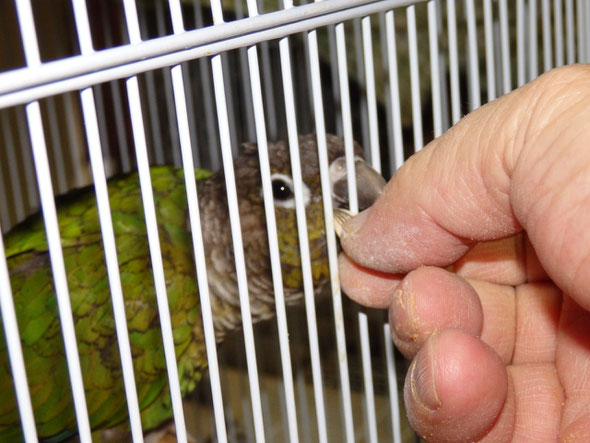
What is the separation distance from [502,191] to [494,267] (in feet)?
0.77

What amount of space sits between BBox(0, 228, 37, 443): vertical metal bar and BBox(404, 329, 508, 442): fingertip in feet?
1.08

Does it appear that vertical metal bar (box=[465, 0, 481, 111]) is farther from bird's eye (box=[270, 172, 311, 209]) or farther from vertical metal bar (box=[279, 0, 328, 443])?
bird's eye (box=[270, 172, 311, 209])

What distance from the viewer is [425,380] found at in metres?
0.58

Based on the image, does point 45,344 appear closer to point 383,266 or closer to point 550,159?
point 383,266

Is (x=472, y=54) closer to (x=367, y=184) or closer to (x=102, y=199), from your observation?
(x=367, y=184)

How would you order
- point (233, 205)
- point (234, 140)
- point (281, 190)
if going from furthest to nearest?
point (234, 140) → point (281, 190) → point (233, 205)

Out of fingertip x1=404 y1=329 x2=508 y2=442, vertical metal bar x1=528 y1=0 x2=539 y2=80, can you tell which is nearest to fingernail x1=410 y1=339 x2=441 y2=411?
fingertip x1=404 y1=329 x2=508 y2=442

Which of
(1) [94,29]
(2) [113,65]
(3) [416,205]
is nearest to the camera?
(2) [113,65]

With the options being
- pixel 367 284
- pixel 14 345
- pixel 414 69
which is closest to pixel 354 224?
pixel 367 284

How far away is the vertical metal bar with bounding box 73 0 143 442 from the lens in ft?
1.42

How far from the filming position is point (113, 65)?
447 millimetres

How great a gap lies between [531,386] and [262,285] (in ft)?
1.76

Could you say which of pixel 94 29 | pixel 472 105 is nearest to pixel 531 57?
pixel 472 105

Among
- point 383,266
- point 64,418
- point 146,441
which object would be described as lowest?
point 146,441
